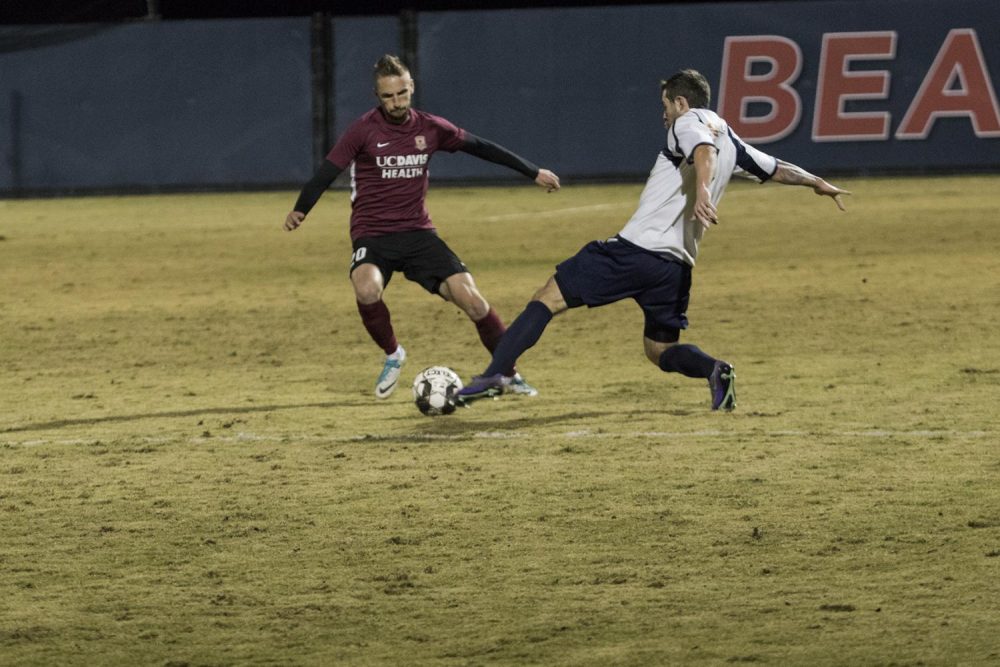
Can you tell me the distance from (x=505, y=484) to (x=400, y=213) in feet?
10.2

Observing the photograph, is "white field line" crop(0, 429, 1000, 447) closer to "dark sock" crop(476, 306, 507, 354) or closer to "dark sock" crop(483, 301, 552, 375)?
"dark sock" crop(483, 301, 552, 375)

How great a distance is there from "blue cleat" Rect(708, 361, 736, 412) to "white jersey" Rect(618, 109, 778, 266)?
627mm

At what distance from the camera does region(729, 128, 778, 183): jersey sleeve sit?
32.2 feet

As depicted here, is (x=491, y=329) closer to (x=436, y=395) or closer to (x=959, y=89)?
(x=436, y=395)

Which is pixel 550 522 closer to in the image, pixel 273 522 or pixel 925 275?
pixel 273 522

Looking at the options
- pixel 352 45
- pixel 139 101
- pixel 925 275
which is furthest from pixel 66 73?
pixel 925 275

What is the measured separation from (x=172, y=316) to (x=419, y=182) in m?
5.08

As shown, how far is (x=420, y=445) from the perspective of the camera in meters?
9.47

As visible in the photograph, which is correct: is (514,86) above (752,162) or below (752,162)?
below

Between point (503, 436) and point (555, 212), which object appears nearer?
point (503, 436)

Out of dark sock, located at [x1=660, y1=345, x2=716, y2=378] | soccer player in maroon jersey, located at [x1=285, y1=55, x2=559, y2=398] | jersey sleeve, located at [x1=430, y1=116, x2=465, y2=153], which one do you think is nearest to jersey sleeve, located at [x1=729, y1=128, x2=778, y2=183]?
dark sock, located at [x1=660, y1=345, x2=716, y2=378]

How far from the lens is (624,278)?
391 inches

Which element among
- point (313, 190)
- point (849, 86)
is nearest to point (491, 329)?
point (313, 190)

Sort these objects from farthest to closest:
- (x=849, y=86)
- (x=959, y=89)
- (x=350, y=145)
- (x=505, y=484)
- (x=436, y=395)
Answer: (x=849, y=86), (x=959, y=89), (x=350, y=145), (x=436, y=395), (x=505, y=484)
